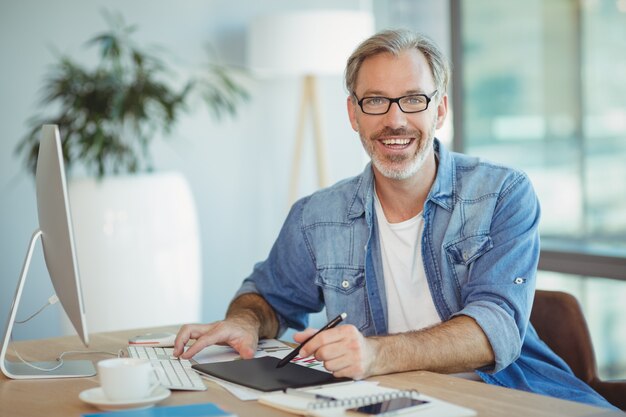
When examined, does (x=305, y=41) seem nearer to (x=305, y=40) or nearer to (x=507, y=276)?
(x=305, y=40)

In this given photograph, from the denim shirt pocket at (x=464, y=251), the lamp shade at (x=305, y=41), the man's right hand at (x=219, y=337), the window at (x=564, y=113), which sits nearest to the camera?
the man's right hand at (x=219, y=337)

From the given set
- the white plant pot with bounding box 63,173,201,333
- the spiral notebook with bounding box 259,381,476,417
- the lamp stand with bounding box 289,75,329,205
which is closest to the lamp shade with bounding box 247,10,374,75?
the lamp stand with bounding box 289,75,329,205

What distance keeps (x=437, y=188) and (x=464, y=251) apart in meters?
0.17

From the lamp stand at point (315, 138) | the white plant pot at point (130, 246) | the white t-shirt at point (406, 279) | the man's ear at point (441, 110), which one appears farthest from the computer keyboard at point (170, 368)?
the lamp stand at point (315, 138)

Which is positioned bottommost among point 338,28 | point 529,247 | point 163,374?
point 163,374

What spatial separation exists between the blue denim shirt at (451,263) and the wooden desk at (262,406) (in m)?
0.27

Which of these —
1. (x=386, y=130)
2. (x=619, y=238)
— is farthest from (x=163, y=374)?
(x=619, y=238)

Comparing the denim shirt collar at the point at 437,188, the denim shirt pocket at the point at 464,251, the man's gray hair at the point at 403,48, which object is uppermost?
the man's gray hair at the point at 403,48

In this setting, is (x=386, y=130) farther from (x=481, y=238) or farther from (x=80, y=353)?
(x=80, y=353)

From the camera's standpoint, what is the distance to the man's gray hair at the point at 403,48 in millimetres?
2113

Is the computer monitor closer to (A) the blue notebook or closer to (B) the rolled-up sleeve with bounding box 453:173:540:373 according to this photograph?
(A) the blue notebook

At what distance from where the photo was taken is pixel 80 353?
1.93 metres

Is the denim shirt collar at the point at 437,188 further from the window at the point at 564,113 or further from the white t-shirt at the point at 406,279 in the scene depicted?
the window at the point at 564,113

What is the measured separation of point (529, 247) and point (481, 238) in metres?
0.10
